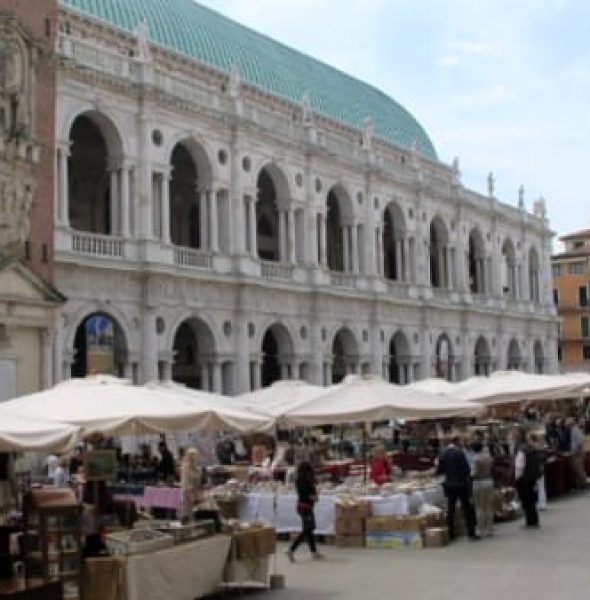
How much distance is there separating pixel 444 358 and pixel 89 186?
20.4 metres

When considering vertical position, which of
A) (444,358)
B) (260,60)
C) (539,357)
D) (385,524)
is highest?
(260,60)

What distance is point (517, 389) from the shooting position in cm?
2486

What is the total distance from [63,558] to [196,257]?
78.8ft

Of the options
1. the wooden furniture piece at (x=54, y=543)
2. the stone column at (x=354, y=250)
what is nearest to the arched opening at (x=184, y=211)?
the stone column at (x=354, y=250)

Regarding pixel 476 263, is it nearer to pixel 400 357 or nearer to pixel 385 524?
pixel 400 357

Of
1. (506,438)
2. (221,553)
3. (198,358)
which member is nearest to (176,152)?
(198,358)

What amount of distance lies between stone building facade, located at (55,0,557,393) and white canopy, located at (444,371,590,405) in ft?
33.8

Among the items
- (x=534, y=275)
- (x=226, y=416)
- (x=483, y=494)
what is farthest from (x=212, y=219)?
(x=534, y=275)

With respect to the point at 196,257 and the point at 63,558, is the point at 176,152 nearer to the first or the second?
the point at 196,257

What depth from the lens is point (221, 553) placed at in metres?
12.8

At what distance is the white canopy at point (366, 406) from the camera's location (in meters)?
18.2

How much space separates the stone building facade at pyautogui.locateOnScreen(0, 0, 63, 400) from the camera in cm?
2364

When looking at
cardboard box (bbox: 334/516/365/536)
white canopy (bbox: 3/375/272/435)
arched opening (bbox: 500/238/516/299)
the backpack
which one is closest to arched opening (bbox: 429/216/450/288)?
arched opening (bbox: 500/238/516/299)

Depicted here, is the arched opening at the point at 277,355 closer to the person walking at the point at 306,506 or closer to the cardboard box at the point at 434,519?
the cardboard box at the point at 434,519
